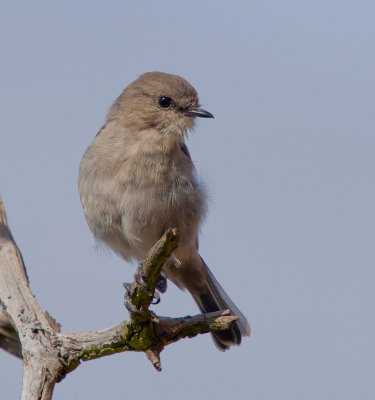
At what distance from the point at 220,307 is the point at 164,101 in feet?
7.31

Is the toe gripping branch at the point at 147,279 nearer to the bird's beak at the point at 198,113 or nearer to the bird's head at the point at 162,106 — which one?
the bird's head at the point at 162,106

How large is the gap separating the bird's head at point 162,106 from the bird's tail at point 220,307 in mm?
Result: 1578

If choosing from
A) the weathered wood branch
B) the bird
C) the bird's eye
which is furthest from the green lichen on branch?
the bird's eye

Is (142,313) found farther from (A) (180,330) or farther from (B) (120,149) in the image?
(B) (120,149)

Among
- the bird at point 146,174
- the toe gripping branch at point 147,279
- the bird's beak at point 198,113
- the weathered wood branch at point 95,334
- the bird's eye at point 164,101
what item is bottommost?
the weathered wood branch at point 95,334

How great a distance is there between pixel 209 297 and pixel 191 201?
58.8 inches

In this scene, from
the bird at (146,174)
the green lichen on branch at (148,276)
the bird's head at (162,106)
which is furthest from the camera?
the bird's head at (162,106)

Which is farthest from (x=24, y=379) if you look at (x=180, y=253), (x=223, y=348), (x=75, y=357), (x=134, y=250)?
(x=223, y=348)

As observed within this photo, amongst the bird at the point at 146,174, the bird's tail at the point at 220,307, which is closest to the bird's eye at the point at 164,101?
the bird at the point at 146,174

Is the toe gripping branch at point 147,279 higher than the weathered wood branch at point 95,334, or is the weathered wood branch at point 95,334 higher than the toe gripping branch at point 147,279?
the toe gripping branch at point 147,279

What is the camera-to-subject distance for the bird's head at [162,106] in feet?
18.3

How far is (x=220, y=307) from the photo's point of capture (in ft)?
20.9

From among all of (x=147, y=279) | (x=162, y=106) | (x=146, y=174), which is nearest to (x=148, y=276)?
(x=147, y=279)

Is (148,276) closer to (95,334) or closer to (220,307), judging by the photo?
(95,334)
